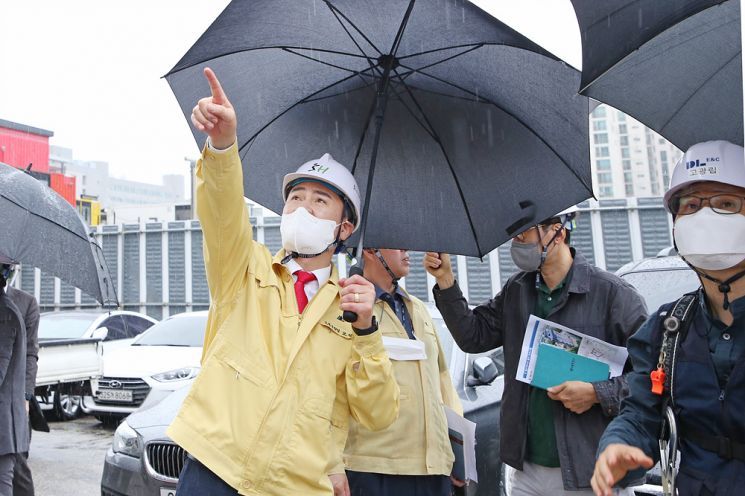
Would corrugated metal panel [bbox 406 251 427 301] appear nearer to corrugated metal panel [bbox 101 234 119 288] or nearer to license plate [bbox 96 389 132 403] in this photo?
license plate [bbox 96 389 132 403]

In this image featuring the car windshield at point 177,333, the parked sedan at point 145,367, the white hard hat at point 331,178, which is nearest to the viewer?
the white hard hat at point 331,178

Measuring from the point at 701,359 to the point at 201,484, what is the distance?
158 cm

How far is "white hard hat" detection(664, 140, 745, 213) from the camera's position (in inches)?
80.6

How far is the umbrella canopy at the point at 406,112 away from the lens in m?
2.56

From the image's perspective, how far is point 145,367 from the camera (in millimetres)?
8875

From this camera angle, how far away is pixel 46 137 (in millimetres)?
34656

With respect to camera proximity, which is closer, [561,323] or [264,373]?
[264,373]

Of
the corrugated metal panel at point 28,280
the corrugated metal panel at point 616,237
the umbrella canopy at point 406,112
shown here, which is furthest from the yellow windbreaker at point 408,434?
the corrugated metal panel at point 28,280

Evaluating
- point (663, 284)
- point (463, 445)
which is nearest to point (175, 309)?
point (663, 284)

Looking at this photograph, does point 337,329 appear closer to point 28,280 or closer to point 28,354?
point 28,354

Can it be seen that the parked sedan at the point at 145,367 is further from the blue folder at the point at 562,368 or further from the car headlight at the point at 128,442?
the blue folder at the point at 562,368

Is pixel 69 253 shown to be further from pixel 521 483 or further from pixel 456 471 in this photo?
pixel 521 483

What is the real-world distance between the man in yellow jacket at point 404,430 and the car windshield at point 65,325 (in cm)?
926

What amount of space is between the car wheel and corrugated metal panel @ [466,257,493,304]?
650 centimetres
